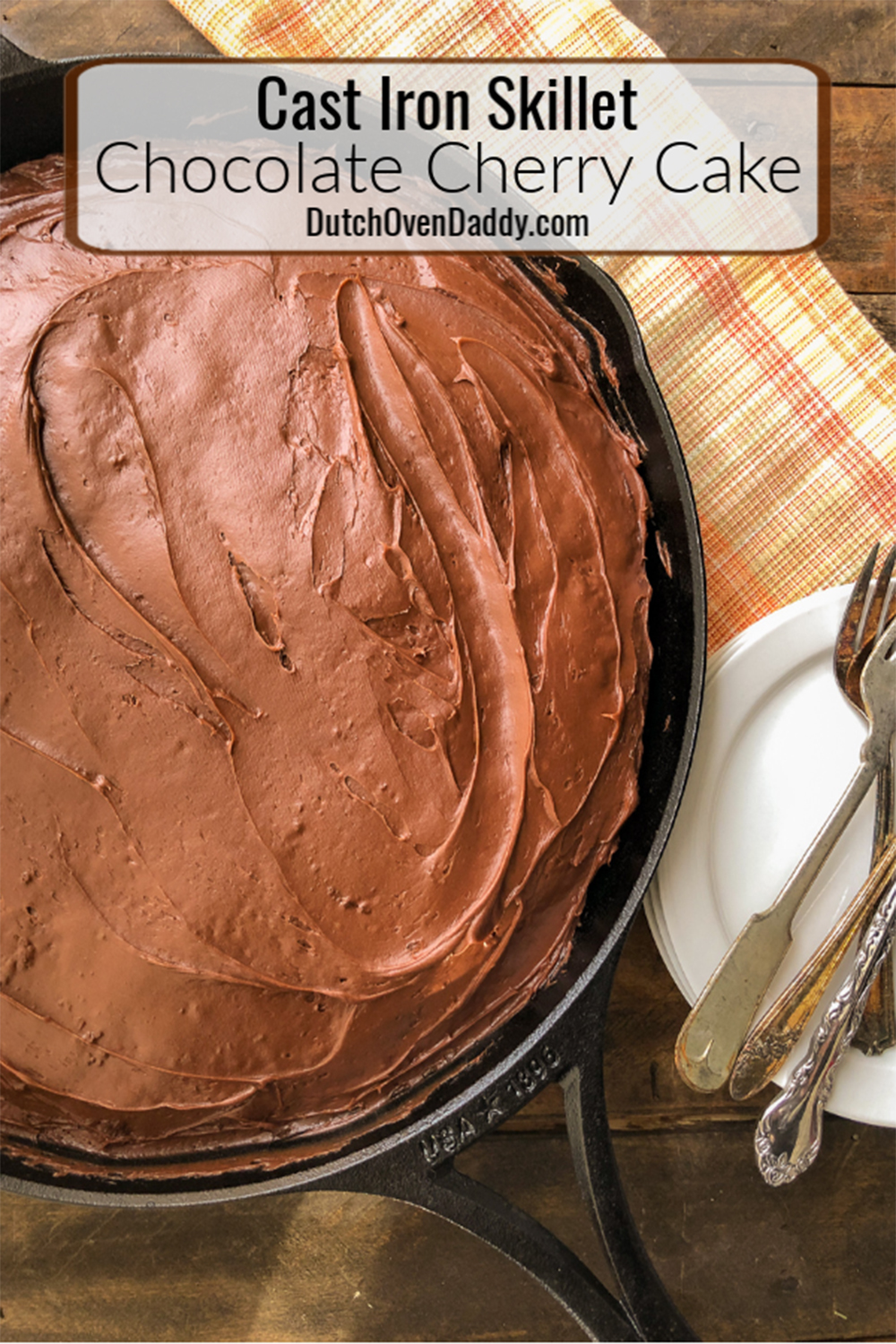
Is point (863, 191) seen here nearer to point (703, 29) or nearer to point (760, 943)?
point (703, 29)

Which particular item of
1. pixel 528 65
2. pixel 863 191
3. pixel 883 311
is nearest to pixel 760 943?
pixel 883 311

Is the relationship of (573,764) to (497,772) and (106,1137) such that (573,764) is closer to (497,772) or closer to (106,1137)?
(497,772)

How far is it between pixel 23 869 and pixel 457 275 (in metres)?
0.94

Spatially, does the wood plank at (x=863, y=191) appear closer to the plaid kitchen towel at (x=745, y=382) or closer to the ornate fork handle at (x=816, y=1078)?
the plaid kitchen towel at (x=745, y=382)

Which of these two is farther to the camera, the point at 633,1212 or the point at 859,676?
the point at 633,1212

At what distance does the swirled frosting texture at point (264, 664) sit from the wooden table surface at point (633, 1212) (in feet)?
1.43

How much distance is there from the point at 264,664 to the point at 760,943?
2.60ft

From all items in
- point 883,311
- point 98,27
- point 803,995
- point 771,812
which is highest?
point 98,27

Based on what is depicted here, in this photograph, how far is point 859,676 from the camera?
1.36 meters

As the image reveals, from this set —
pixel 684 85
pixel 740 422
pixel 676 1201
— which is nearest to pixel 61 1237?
pixel 676 1201

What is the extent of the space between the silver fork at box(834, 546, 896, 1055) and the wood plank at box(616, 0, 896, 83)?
896 millimetres

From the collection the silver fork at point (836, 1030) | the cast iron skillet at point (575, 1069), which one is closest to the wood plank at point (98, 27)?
the cast iron skillet at point (575, 1069)

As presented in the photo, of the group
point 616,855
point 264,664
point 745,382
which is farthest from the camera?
point 745,382

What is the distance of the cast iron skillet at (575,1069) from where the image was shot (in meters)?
1.23
